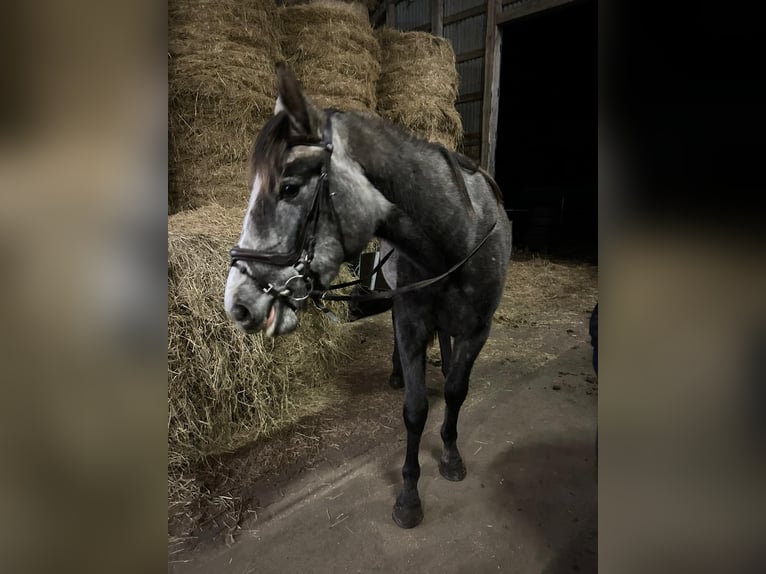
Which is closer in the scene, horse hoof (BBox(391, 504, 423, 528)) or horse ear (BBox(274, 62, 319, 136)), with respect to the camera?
horse ear (BBox(274, 62, 319, 136))

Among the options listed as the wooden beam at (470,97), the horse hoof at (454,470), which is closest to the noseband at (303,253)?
the horse hoof at (454,470)

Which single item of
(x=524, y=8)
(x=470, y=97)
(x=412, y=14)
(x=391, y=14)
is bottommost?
(x=470, y=97)

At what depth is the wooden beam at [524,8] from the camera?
495cm

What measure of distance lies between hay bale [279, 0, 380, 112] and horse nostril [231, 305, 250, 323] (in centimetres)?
303

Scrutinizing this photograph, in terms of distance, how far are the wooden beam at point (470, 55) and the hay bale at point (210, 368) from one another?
17.2 feet

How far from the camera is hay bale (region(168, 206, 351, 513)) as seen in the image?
191 cm

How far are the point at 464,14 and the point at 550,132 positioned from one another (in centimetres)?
502

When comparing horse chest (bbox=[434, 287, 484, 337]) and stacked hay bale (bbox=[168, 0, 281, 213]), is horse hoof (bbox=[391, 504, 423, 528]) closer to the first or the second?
horse chest (bbox=[434, 287, 484, 337])

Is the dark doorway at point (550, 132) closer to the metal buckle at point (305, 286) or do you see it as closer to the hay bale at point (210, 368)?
the hay bale at point (210, 368)

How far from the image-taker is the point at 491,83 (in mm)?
5867

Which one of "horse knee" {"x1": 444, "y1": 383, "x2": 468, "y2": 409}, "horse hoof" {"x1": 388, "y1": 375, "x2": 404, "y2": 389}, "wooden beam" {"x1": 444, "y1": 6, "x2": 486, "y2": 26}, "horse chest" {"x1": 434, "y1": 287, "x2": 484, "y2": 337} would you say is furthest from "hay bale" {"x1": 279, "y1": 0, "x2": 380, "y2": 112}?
"wooden beam" {"x1": 444, "y1": 6, "x2": 486, "y2": 26}

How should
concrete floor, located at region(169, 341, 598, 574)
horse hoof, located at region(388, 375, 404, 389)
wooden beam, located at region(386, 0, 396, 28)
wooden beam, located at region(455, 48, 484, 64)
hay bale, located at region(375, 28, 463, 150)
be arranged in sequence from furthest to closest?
1. wooden beam, located at region(386, 0, 396, 28)
2. wooden beam, located at region(455, 48, 484, 64)
3. hay bale, located at region(375, 28, 463, 150)
4. horse hoof, located at region(388, 375, 404, 389)
5. concrete floor, located at region(169, 341, 598, 574)

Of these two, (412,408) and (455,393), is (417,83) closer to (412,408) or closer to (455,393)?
(455,393)

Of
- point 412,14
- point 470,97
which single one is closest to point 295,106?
point 470,97
